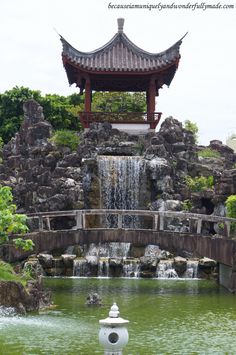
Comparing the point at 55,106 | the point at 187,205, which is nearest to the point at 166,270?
the point at 187,205

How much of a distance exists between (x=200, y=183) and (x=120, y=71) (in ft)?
30.0

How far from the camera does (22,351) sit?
15.5 meters

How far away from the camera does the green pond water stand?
1620 centimetres

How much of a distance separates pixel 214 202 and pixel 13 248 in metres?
14.6

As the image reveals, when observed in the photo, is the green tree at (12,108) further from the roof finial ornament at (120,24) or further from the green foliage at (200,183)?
the green foliage at (200,183)

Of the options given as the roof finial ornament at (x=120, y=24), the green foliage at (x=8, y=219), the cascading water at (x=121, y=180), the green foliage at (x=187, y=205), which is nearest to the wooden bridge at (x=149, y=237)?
the green foliage at (x=8, y=219)

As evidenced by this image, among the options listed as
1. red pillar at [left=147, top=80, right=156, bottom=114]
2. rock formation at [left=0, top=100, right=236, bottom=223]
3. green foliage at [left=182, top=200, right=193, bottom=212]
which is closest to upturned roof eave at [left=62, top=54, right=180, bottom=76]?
red pillar at [left=147, top=80, right=156, bottom=114]

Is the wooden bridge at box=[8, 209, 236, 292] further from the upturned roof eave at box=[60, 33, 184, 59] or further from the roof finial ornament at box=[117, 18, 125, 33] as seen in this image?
the roof finial ornament at box=[117, 18, 125, 33]

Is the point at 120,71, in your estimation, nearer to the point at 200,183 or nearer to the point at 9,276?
the point at 200,183

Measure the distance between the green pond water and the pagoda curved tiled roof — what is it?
61.9 ft

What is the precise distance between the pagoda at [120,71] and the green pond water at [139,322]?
17.9 metres

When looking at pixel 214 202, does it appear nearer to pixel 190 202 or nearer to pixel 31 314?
pixel 190 202

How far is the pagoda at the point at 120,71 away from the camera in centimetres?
4400

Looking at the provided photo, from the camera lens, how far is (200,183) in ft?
132
